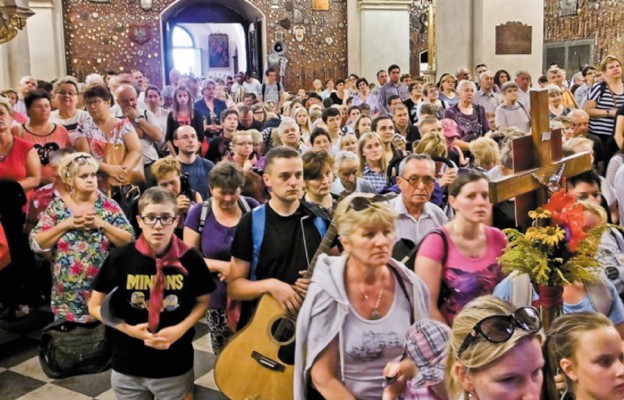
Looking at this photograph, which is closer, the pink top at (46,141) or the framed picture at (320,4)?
the pink top at (46,141)

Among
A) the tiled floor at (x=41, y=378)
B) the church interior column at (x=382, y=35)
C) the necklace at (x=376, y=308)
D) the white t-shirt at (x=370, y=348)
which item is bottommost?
the tiled floor at (x=41, y=378)

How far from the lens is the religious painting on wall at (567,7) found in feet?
66.0

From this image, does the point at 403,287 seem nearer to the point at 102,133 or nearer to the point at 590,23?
the point at 102,133

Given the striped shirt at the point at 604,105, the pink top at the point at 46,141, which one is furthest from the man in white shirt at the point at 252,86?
the pink top at the point at 46,141

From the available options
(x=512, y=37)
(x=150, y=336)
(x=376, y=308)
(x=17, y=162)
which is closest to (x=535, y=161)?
(x=376, y=308)

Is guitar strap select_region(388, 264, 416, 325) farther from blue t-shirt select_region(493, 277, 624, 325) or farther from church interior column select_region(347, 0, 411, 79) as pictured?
church interior column select_region(347, 0, 411, 79)

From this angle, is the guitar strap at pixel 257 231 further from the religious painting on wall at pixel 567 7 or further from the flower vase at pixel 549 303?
the religious painting on wall at pixel 567 7

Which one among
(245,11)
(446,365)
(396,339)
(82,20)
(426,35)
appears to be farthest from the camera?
(426,35)

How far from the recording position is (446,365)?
2.09 metres

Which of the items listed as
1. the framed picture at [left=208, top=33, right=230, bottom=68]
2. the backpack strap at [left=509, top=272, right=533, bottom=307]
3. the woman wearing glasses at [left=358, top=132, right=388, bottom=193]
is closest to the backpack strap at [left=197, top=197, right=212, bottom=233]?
the woman wearing glasses at [left=358, top=132, right=388, bottom=193]

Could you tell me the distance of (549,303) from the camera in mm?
2393

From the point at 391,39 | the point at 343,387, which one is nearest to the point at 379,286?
the point at 343,387

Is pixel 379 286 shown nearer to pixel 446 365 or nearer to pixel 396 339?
pixel 396 339

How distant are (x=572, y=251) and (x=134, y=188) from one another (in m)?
4.05
